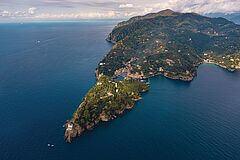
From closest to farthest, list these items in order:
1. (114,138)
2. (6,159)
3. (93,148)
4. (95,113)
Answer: (6,159) < (93,148) < (114,138) < (95,113)

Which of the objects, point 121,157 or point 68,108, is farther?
point 68,108

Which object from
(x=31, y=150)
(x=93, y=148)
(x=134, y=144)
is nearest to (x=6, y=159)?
(x=31, y=150)

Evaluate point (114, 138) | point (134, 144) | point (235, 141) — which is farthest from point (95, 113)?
point (235, 141)

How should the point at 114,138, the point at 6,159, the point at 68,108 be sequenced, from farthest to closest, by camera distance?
the point at 68,108, the point at 114,138, the point at 6,159

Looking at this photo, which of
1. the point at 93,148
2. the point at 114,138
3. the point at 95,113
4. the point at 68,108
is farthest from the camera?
the point at 68,108

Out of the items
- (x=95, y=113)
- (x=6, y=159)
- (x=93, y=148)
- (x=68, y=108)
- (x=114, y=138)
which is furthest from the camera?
(x=68, y=108)

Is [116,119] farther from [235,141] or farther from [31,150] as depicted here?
[235,141]

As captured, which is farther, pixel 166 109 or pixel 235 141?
pixel 166 109

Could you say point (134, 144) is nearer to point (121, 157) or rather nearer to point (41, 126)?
point (121, 157)
